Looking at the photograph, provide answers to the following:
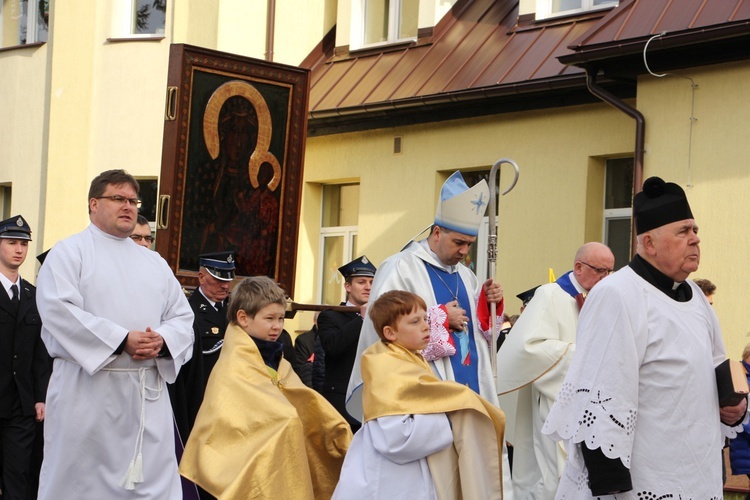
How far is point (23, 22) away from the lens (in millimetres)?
20312

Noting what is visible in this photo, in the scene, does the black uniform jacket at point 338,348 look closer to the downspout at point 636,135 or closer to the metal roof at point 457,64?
the downspout at point 636,135

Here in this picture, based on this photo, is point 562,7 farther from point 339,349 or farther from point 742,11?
point 339,349

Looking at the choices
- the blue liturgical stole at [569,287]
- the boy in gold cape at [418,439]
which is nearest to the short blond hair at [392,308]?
the boy in gold cape at [418,439]

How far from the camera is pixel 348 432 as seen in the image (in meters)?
7.84

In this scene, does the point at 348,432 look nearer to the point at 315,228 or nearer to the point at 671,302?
the point at 671,302

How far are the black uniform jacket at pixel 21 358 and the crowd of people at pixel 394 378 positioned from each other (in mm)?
1405

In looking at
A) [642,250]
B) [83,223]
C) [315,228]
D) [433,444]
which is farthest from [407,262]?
[83,223]

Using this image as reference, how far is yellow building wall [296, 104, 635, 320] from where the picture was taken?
14.4 metres

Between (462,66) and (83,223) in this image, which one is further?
(83,223)

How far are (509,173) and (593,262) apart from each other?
19.3 ft

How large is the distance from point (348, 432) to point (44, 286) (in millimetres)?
1881

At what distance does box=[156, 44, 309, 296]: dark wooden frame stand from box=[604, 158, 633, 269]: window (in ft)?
10.8

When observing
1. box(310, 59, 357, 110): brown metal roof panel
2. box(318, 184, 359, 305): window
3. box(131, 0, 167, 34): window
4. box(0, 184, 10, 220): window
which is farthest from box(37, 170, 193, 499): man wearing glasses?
box(0, 184, 10, 220): window

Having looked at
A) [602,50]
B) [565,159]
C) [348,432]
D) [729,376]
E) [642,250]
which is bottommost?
[348,432]
